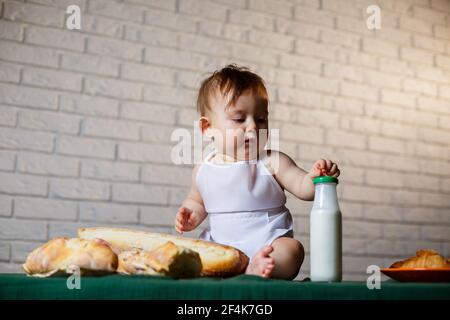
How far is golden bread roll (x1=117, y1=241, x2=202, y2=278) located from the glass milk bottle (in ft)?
0.64

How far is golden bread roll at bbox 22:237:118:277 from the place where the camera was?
2.36 ft

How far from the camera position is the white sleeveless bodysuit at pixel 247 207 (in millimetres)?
1288

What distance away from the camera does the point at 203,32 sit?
2.63 metres

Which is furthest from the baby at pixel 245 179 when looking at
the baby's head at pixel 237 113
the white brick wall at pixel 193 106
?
the white brick wall at pixel 193 106

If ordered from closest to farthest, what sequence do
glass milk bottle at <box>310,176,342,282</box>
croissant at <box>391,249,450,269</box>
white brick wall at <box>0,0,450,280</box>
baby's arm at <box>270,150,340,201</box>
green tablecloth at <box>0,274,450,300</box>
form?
green tablecloth at <box>0,274,450,300</box> < glass milk bottle at <box>310,176,342,282</box> < croissant at <box>391,249,450,269</box> < baby's arm at <box>270,150,340,201</box> < white brick wall at <box>0,0,450,280</box>

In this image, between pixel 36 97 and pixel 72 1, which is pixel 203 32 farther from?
pixel 36 97

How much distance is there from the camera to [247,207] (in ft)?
4.29

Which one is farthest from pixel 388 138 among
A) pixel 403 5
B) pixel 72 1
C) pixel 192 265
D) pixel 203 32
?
pixel 192 265

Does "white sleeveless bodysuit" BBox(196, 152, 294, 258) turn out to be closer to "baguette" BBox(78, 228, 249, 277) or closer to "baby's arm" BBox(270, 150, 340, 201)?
"baby's arm" BBox(270, 150, 340, 201)

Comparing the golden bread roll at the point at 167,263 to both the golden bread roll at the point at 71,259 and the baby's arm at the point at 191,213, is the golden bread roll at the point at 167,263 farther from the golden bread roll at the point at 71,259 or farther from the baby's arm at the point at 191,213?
the baby's arm at the point at 191,213

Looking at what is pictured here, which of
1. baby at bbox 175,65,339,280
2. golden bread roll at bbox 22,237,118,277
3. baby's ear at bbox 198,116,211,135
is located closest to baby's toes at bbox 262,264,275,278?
golden bread roll at bbox 22,237,118,277

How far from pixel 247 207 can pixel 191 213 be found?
0.14 meters

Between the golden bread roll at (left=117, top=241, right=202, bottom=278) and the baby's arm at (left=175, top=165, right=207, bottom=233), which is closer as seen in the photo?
the golden bread roll at (left=117, top=241, right=202, bottom=278)
